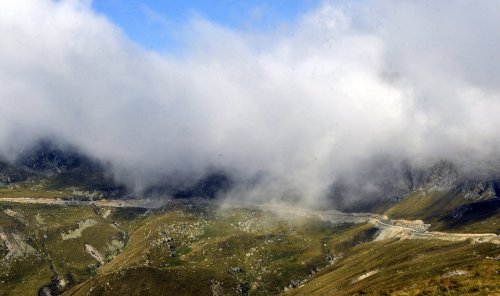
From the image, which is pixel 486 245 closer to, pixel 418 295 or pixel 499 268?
pixel 499 268

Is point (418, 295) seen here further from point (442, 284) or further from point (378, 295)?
point (378, 295)

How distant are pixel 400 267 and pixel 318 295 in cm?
3394

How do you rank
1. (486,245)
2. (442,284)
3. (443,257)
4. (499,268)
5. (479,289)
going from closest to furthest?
(479,289), (442,284), (499,268), (443,257), (486,245)

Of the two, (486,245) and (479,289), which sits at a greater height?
(479,289)

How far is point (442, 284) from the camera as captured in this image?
207 feet

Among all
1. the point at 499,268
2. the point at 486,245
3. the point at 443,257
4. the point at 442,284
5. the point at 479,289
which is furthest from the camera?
the point at 486,245

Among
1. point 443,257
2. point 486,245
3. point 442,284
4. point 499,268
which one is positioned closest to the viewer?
point 442,284

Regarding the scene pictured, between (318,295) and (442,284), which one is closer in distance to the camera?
(442,284)

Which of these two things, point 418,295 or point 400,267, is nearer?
point 418,295

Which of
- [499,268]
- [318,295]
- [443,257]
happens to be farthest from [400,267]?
[499,268]

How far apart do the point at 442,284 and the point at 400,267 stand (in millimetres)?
126589

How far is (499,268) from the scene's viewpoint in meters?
67.3

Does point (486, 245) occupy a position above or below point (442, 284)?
below

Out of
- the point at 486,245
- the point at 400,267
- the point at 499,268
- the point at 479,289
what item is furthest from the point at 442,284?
the point at 486,245
